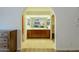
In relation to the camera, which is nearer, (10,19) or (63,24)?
(10,19)

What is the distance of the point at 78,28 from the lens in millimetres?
2166
